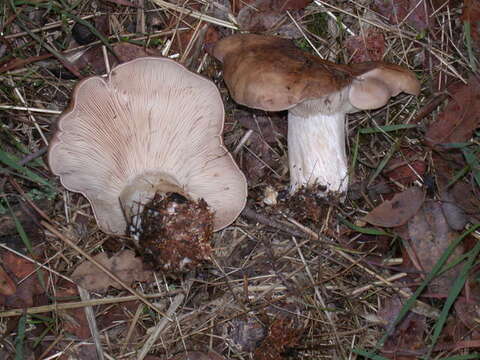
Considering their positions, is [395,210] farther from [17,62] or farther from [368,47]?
[17,62]

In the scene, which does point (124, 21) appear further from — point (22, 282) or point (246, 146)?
point (22, 282)

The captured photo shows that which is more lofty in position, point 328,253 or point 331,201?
point 331,201

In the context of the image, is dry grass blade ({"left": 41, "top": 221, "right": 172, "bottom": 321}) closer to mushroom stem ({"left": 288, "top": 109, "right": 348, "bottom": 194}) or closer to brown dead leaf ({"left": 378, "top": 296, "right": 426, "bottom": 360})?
mushroom stem ({"left": 288, "top": 109, "right": 348, "bottom": 194})

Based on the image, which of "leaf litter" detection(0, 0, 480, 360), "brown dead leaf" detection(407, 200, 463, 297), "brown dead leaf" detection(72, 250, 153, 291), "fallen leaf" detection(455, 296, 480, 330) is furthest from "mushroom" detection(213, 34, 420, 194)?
"brown dead leaf" detection(72, 250, 153, 291)

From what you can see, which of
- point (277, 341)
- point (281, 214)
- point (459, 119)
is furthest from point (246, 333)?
point (459, 119)

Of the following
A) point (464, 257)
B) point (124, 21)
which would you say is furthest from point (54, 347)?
point (464, 257)

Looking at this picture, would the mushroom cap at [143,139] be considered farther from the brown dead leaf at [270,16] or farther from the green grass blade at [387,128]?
the green grass blade at [387,128]
